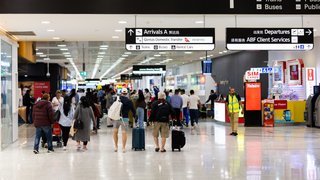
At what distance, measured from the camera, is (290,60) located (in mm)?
21609

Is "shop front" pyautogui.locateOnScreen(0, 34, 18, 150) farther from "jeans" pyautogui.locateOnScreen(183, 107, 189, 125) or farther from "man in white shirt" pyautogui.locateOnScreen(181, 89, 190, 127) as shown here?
→ "jeans" pyautogui.locateOnScreen(183, 107, 189, 125)

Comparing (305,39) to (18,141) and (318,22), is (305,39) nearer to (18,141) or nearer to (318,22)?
(318,22)

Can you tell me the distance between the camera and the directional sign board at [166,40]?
11.1m

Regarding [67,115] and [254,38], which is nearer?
[254,38]

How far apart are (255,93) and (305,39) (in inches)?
352

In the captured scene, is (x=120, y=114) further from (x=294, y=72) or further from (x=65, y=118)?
(x=294, y=72)

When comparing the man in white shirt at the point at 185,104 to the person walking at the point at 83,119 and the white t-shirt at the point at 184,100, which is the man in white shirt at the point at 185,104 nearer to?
the white t-shirt at the point at 184,100

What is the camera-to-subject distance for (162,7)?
956cm

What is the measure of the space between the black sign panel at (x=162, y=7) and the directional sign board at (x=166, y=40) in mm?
1455

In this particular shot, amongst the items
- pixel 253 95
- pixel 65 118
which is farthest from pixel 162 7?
pixel 253 95

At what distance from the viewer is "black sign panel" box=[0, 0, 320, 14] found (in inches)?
371

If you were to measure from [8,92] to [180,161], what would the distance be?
646cm

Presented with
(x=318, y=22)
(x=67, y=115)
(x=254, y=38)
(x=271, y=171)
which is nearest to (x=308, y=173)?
(x=271, y=171)

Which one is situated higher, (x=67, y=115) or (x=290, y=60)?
(x=290, y=60)
